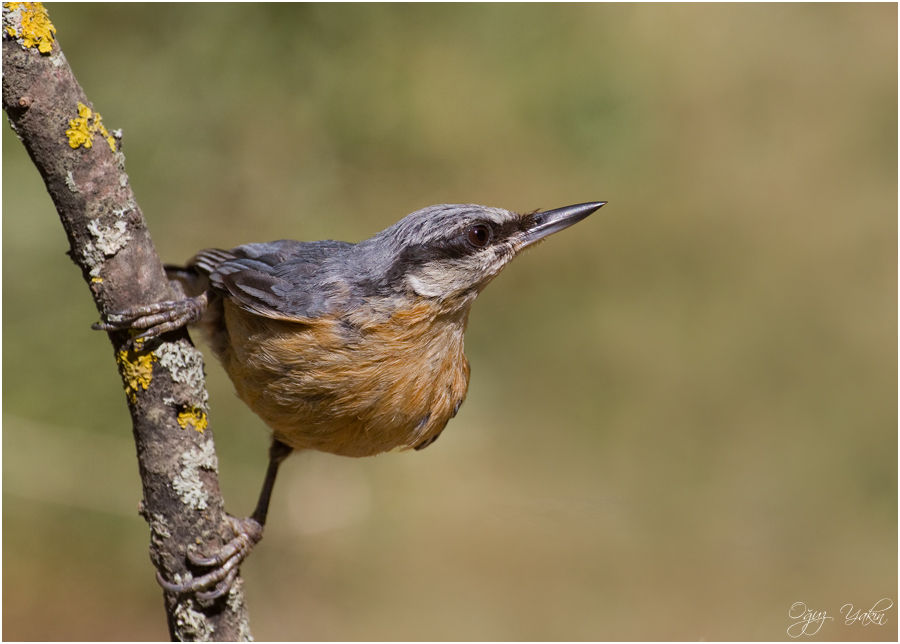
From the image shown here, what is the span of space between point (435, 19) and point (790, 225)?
457 cm

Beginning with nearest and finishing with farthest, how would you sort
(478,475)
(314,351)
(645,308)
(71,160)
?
(71,160), (314,351), (478,475), (645,308)

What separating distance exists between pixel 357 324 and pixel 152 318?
2.72ft

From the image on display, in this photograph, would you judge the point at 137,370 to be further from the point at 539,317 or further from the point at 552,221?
the point at 539,317

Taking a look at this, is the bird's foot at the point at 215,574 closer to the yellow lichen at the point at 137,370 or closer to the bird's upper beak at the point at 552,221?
the yellow lichen at the point at 137,370

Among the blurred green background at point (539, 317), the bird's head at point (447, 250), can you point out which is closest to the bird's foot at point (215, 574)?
the bird's head at point (447, 250)

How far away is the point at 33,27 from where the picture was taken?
2451mm

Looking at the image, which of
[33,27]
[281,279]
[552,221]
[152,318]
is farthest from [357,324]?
[33,27]

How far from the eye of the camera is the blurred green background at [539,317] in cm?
579

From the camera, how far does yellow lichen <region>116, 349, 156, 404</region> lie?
2.94m

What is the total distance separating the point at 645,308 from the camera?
8.06 meters

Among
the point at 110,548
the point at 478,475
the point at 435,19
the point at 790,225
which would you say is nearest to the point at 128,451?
the point at 110,548

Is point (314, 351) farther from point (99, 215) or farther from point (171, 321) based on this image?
point (99, 215)

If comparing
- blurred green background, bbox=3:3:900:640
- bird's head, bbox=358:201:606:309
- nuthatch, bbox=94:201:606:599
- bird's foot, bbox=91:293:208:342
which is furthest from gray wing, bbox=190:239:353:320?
blurred green background, bbox=3:3:900:640

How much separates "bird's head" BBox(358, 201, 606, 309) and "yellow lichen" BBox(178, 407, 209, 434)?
36.8 inches
